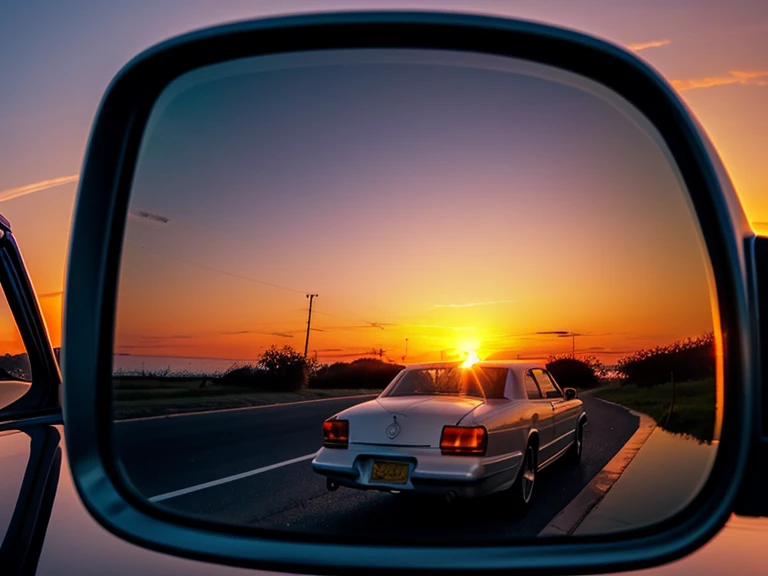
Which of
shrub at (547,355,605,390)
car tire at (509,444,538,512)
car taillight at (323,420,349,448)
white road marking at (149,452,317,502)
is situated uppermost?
shrub at (547,355,605,390)

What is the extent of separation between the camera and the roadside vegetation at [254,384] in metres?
2.02

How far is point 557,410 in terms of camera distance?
2111 mm

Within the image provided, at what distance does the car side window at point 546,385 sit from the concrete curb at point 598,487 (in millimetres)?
134

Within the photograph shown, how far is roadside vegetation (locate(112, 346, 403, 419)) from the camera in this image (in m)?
2.02

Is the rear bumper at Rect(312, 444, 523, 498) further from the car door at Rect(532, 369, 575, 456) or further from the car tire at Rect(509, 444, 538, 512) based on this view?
the car door at Rect(532, 369, 575, 456)

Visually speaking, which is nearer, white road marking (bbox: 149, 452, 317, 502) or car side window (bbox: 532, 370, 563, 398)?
car side window (bbox: 532, 370, 563, 398)

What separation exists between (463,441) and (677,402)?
0.52 metres

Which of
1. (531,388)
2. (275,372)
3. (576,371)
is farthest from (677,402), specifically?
(275,372)

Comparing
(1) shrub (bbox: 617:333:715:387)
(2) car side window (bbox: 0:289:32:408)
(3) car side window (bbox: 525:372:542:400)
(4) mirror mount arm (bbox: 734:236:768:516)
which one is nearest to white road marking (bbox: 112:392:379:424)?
(3) car side window (bbox: 525:372:542:400)

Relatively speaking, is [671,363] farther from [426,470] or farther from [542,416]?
[426,470]

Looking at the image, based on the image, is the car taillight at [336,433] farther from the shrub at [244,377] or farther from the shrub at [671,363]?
the shrub at [671,363]

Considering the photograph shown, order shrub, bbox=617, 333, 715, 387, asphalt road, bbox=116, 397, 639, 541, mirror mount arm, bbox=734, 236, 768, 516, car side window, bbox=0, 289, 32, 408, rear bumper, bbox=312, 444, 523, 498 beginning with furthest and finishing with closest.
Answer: car side window, bbox=0, 289, 32, 408
rear bumper, bbox=312, 444, 523, 498
asphalt road, bbox=116, 397, 639, 541
shrub, bbox=617, 333, 715, 387
mirror mount arm, bbox=734, 236, 768, 516

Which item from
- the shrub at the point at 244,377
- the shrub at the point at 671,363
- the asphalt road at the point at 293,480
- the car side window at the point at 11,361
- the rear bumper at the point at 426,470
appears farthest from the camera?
the car side window at the point at 11,361

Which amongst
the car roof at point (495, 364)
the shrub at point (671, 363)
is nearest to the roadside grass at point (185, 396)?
the car roof at point (495, 364)
